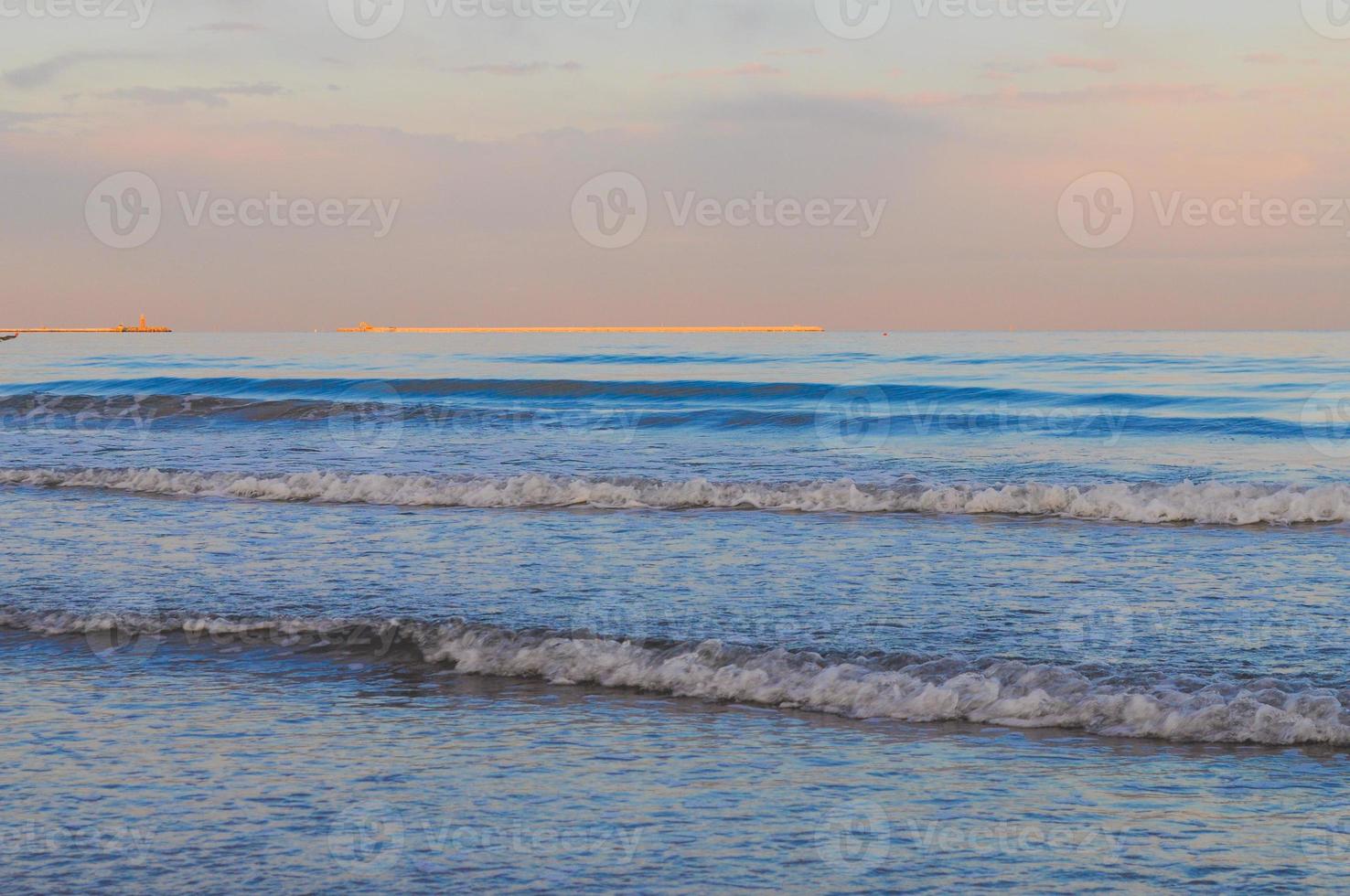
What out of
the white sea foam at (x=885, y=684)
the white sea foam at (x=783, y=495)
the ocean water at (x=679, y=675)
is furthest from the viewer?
the white sea foam at (x=783, y=495)

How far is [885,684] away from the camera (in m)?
8.19

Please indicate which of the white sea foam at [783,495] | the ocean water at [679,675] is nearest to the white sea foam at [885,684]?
the ocean water at [679,675]

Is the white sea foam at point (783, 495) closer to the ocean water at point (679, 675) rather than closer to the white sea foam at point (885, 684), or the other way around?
the ocean water at point (679, 675)

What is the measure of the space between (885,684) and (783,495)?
9.99m

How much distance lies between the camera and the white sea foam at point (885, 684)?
7.45 metres

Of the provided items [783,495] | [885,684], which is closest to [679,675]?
[885,684]

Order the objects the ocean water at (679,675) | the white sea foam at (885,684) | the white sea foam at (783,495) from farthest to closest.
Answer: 1. the white sea foam at (783,495)
2. the white sea foam at (885,684)
3. the ocean water at (679,675)

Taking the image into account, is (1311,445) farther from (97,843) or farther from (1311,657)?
(97,843)

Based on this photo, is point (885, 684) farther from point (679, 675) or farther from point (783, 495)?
point (783, 495)

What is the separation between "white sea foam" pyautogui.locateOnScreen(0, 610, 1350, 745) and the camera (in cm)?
745

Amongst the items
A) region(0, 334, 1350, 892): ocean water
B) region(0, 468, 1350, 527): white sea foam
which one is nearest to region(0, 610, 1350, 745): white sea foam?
region(0, 334, 1350, 892): ocean water

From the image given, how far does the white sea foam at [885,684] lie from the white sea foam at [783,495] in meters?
8.12

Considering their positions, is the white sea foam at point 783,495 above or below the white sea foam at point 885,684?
above

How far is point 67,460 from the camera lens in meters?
23.5
